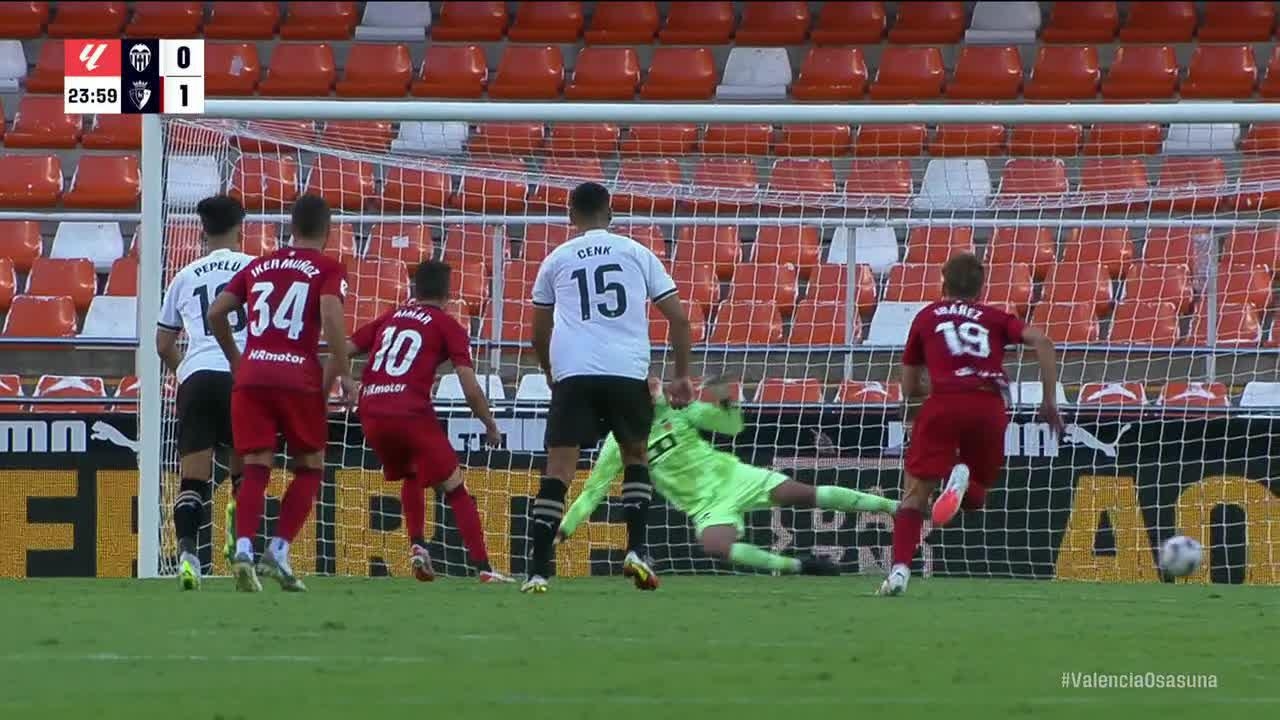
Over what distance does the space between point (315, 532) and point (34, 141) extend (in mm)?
7247

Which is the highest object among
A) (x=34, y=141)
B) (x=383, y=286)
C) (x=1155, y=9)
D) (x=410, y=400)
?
(x=1155, y=9)

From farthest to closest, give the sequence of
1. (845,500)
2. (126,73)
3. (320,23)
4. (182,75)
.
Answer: (320,23) < (126,73) < (182,75) < (845,500)

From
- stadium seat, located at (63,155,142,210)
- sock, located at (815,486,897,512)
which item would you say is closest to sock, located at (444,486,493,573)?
sock, located at (815,486,897,512)

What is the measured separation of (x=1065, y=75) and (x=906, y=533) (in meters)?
9.85

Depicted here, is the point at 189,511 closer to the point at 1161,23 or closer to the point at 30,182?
the point at 30,182

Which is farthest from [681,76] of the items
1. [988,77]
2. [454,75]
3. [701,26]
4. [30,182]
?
[30,182]

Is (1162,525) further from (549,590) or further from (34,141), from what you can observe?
(34,141)

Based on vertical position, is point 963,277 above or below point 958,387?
above

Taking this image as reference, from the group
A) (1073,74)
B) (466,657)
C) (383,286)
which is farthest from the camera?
(1073,74)

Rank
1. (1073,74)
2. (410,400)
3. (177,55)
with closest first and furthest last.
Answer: (410,400), (177,55), (1073,74)

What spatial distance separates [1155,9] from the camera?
18.1 meters

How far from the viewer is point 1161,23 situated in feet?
58.9

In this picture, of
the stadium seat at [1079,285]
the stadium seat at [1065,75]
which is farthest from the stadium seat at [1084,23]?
the stadium seat at [1079,285]

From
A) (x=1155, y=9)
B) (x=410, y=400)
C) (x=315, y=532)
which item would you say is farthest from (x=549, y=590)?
(x=1155, y=9)
